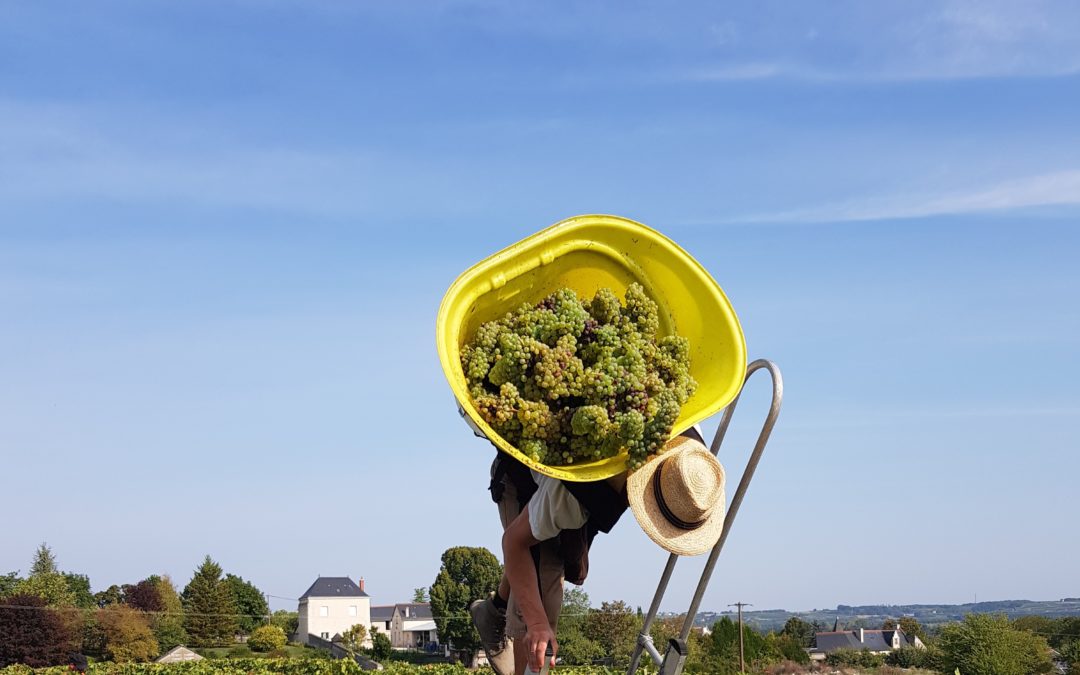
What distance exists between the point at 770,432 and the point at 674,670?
46.6 inches

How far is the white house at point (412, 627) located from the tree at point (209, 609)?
25865 mm

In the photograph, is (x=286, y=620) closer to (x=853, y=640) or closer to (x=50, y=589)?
(x=50, y=589)

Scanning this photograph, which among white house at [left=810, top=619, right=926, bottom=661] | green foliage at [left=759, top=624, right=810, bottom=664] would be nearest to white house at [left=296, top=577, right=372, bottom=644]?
white house at [left=810, top=619, right=926, bottom=661]

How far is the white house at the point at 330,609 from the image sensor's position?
84500 millimetres

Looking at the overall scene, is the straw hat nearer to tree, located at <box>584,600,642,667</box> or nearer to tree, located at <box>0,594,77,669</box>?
tree, located at <box>0,594,77,669</box>

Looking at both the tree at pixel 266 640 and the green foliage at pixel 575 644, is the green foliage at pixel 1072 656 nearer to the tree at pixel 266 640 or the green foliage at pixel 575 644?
the green foliage at pixel 575 644

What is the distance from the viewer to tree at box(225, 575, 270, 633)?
70750 millimetres

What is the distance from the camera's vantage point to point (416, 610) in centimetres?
10575

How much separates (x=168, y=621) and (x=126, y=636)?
23.3 ft

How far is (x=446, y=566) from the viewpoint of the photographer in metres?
60.2

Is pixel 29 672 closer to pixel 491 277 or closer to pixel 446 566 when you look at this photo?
pixel 491 277

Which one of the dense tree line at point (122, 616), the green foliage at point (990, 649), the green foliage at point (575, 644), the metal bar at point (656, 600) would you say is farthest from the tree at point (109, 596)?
the metal bar at point (656, 600)

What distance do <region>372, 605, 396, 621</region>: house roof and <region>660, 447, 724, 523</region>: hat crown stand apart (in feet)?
327

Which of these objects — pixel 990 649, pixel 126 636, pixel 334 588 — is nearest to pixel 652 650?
pixel 990 649
